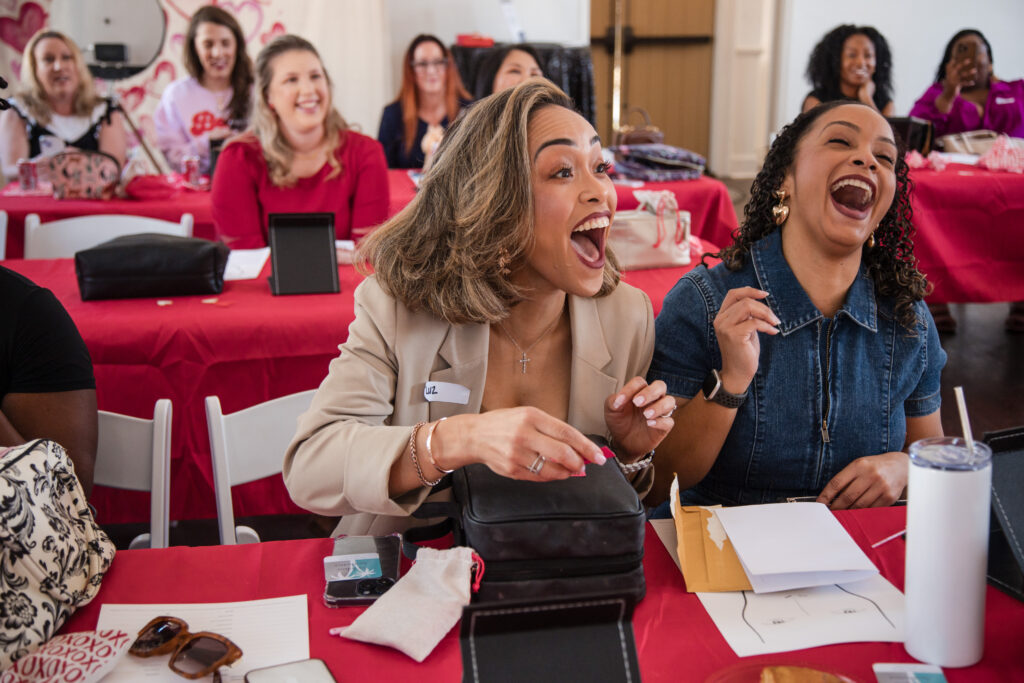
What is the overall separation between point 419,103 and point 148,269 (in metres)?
3.12

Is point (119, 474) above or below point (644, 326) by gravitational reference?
below

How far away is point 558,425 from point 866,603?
44 centimetres

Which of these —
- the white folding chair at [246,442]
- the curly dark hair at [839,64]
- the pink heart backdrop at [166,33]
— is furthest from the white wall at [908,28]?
the white folding chair at [246,442]

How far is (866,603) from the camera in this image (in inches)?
43.4

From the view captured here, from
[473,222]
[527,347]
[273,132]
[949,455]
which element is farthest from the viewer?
[273,132]

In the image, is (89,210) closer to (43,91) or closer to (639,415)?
(43,91)

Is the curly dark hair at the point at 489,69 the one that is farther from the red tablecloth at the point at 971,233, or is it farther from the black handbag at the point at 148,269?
the black handbag at the point at 148,269

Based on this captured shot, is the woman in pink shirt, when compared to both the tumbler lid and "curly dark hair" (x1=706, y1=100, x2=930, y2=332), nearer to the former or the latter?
"curly dark hair" (x1=706, y1=100, x2=930, y2=332)

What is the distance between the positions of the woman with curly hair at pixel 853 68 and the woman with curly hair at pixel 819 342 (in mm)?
3710

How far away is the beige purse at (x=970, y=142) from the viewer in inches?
191

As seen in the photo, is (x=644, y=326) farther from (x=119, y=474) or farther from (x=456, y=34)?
(x=456, y=34)

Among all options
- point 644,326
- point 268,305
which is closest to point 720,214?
point 268,305

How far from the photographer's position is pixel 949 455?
906 millimetres

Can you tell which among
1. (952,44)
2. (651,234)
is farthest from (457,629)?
(952,44)
